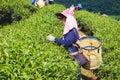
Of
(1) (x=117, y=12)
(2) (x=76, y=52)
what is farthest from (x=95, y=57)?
(1) (x=117, y=12)

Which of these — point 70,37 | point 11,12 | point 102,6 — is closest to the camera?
point 70,37

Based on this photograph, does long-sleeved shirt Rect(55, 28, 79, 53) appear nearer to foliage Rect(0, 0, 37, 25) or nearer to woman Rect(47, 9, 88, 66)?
woman Rect(47, 9, 88, 66)

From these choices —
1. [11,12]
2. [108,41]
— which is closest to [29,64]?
[108,41]

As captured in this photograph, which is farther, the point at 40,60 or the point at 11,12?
the point at 11,12

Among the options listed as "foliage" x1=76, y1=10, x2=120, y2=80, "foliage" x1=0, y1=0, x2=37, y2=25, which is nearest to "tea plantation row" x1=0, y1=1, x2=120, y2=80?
"foliage" x1=76, y1=10, x2=120, y2=80

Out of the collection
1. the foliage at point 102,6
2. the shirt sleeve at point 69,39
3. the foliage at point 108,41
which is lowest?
the foliage at point 102,6

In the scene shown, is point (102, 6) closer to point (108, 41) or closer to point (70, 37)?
point (108, 41)

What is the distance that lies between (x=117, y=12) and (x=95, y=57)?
2865 cm

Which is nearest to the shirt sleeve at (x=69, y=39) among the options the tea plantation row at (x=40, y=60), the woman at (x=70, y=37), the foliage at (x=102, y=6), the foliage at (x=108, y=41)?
the woman at (x=70, y=37)

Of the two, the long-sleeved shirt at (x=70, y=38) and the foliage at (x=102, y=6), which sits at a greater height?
the long-sleeved shirt at (x=70, y=38)

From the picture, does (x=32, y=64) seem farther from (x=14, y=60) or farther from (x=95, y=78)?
(x=95, y=78)

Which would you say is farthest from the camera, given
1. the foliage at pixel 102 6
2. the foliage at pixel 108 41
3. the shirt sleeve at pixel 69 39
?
the foliage at pixel 102 6

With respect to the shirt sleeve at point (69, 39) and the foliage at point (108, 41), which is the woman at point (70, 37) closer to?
the shirt sleeve at point (69, 39)

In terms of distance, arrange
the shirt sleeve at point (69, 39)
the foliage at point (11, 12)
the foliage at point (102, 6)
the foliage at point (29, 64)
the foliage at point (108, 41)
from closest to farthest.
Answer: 1. the foliage at point (29, 64)
2. the shirt sleeve at point (69, 39)
3. the foliage at point (108, 41)
4. the foliage at point (11, 12)
5. the foliage at point (102, 6)
